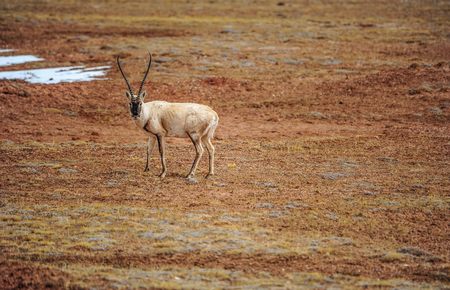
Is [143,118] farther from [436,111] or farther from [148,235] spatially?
[436,111]

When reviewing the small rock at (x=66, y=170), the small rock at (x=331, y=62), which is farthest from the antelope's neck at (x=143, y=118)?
the small rock at (x=331, y=62)

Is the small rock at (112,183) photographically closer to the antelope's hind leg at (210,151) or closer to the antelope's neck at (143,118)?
the antelope's neck at (143,118)

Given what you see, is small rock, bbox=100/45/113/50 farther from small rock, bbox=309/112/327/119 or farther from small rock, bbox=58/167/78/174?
small rock, bbox=58/167/78/174

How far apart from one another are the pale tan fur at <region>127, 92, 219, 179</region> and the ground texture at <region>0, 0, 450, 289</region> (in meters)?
0.81

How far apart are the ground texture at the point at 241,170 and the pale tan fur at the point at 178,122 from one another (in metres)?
0.81

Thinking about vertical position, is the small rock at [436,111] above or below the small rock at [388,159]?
above

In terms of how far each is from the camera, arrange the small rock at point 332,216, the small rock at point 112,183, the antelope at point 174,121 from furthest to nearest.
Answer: the antelope at point 174,121 → the small rock at point 112,183 → the small rock at point 332,216

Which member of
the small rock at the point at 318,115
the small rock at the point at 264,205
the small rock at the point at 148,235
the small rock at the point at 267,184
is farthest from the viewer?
the small rock at the point at 318,115

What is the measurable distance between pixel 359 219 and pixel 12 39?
101 ft

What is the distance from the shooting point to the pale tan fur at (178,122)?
18.4 m

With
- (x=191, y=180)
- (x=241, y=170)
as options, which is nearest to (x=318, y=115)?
(x=241, y=170)

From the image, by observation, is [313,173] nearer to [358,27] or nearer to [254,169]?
[254,169]

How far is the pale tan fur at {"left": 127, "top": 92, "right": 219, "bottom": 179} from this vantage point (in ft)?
60.5

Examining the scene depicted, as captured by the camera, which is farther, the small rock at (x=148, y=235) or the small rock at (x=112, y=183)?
the small rock at (x=112, y=183)
